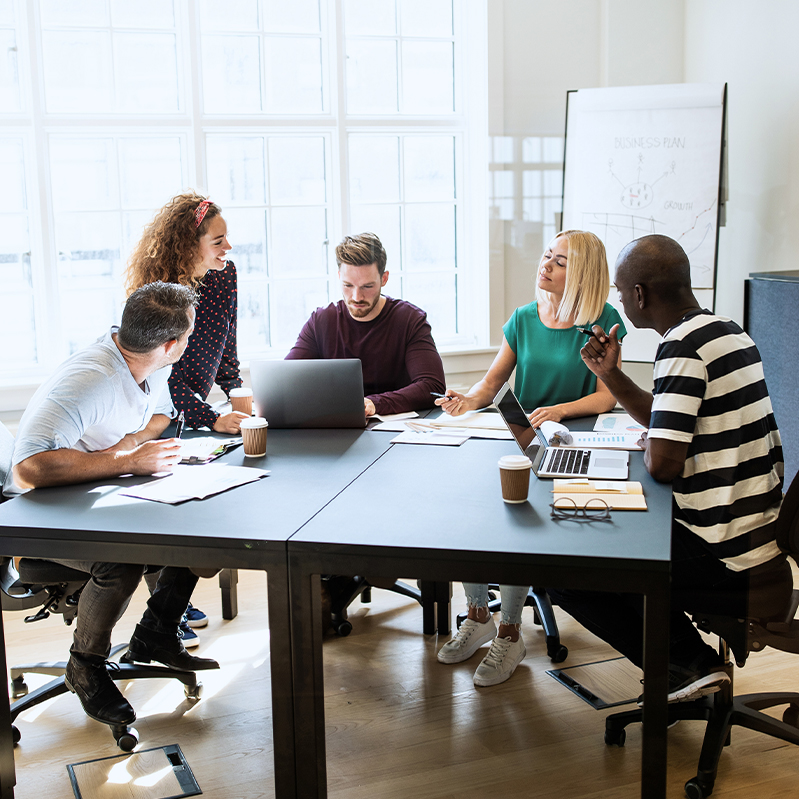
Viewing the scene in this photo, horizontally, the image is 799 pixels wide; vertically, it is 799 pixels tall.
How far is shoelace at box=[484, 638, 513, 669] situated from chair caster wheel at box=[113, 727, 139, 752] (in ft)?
3.32

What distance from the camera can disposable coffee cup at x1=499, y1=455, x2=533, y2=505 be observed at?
1850 millimetres

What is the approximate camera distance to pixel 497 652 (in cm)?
254

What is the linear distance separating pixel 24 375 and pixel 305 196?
1649 mm

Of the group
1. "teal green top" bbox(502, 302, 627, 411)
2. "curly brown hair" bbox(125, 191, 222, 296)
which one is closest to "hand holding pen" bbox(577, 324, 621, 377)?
"teal green top" bbox(502, 302, 627, 411)

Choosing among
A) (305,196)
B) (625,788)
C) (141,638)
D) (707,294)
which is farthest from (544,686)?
(305,196)

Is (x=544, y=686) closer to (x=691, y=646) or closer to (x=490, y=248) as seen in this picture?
(x=691, y=646)

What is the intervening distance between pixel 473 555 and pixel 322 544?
295 mm

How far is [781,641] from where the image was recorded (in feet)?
6.04

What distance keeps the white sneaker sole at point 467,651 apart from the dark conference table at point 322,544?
0.82m

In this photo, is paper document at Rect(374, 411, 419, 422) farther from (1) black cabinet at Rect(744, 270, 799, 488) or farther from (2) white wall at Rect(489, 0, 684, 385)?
(2) white wall at Rect(489, 0, 684, 385)

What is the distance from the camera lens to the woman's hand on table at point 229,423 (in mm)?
2613

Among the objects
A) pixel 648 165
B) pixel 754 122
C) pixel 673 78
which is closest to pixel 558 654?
pixel 648 165

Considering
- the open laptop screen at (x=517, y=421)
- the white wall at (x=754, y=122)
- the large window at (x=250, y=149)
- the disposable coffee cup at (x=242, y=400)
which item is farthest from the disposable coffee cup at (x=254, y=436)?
the white wall at (x=754, y=122)

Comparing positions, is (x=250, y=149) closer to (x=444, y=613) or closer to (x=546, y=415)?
(x=546, y=415)
